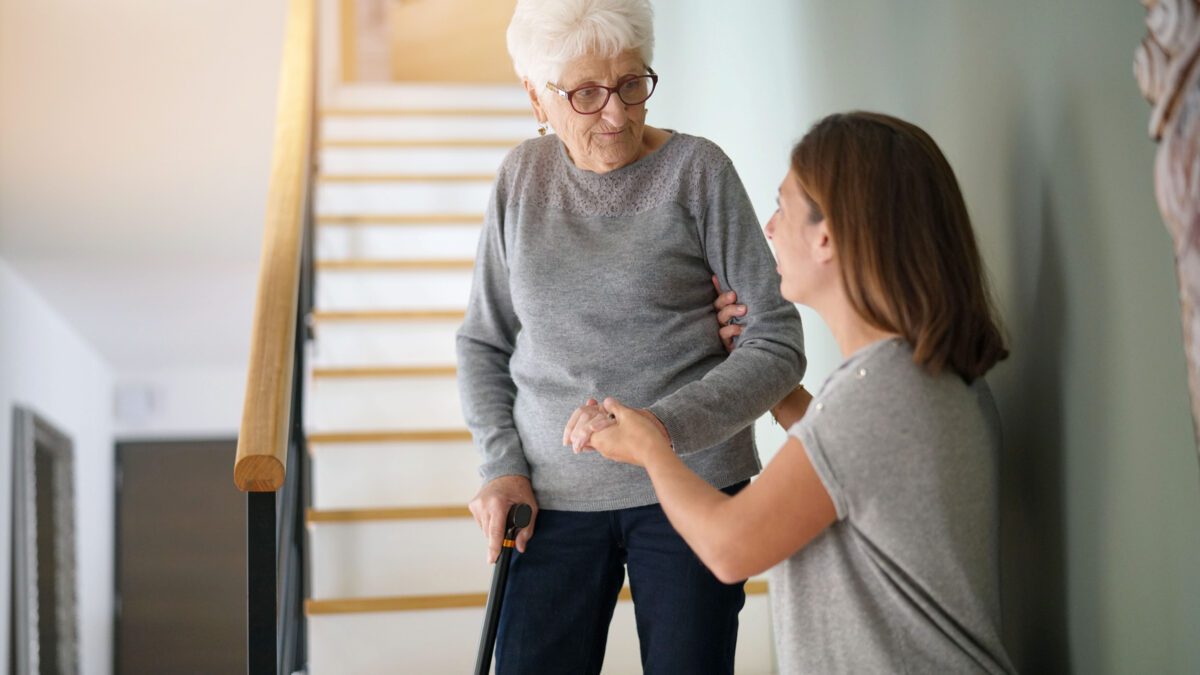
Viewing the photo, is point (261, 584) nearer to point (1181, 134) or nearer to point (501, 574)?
point (501, 574)

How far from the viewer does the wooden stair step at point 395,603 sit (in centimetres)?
258

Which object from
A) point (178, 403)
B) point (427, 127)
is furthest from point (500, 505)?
point (178, 403)

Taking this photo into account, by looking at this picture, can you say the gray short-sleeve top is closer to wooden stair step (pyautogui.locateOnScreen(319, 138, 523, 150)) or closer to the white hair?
the white hair

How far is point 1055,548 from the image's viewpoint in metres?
1.32

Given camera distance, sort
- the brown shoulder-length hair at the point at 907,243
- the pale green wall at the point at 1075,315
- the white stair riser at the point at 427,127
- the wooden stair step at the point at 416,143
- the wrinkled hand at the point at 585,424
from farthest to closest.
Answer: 1. the white stair riser at the point at 427,127
2. the wooden stair step at the point at 416,143
3. the wrinkled hand at the point at 585,424
4. the brown shoulder-length hair at the point at 907,243
5. the pale green wall at the point at 1075,315

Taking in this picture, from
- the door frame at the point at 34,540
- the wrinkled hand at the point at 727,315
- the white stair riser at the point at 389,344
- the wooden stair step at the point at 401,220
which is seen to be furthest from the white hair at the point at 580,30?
the door frame at the point at 34,540

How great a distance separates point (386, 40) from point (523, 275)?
19.8 ft

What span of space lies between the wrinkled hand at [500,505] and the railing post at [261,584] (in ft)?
1.63

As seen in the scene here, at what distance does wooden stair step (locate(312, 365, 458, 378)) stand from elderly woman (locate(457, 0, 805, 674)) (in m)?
1.91

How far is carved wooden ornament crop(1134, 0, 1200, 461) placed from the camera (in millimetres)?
874

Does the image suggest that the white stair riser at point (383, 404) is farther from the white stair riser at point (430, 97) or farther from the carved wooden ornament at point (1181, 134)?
the carved wooden ornament at point (1181, 134)

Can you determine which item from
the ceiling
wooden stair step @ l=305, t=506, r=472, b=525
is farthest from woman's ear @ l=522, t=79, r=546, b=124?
the ceiling

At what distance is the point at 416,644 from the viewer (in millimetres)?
2600

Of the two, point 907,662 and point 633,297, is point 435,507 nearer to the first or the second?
point 633,297
